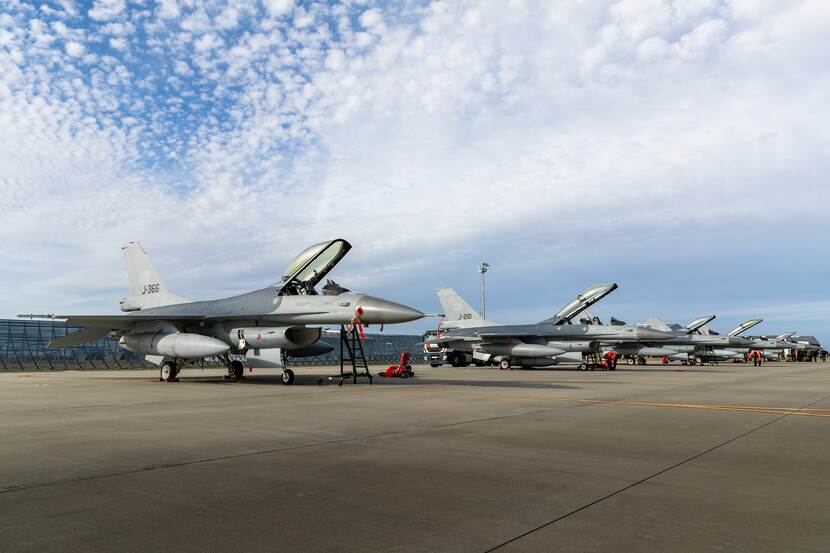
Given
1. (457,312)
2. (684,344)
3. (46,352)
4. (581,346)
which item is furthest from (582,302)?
(46,352)

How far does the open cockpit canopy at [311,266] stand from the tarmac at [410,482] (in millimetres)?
8136

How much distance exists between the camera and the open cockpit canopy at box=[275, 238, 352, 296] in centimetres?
1675

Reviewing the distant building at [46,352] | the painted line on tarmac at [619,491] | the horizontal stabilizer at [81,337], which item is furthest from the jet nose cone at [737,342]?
the horizontal stabilizer at [81,337]

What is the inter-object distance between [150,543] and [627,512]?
2.97m

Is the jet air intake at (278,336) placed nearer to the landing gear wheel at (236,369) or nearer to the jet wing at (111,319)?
the jet wing at (111,319)

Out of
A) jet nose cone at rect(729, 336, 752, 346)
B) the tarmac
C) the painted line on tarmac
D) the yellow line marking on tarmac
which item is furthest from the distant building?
jet nose cone at rect(729, 336, 752, 346)

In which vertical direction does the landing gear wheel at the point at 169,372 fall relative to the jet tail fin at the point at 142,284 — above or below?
below

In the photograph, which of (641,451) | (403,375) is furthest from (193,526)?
(403,375)

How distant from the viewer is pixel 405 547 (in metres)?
3.12

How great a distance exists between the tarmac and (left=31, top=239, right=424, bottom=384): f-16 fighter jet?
269 inches

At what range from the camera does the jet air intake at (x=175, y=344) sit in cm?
1648

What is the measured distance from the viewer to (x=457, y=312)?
3872 cm

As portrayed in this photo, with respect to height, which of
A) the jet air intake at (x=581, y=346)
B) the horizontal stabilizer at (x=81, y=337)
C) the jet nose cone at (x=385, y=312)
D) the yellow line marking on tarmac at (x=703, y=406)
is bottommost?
the yellow line marking on tarmac at (x=703, y=406)

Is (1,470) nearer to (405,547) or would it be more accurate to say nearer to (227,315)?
(405,547)
